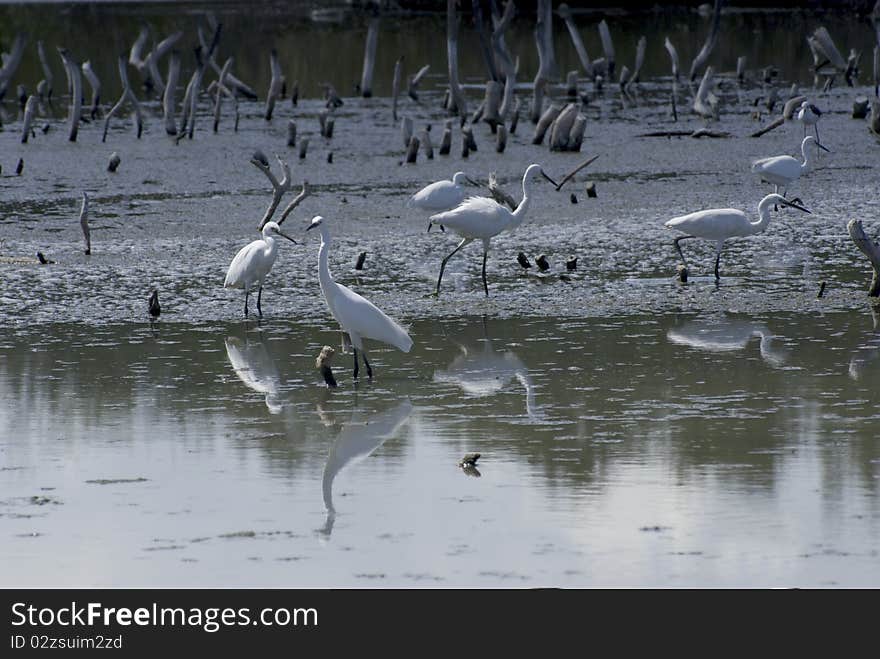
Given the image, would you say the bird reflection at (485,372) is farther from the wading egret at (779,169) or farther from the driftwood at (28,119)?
the driftwood at (28,119)

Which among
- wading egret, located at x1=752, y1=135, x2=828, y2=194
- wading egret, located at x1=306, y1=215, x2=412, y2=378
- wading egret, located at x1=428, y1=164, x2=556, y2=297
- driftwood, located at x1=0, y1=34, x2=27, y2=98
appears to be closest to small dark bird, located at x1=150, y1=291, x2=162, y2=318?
wading egret, located at x1=306, y1=215, x2=412, y2=378

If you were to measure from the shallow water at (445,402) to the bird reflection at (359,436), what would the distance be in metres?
0.03

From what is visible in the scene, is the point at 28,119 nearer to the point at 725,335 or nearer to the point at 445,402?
the point at 725,335

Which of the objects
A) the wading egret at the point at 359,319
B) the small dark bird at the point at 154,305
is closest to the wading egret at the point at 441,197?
the small dark bird at the point at 154,305

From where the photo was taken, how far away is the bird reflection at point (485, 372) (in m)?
9.82

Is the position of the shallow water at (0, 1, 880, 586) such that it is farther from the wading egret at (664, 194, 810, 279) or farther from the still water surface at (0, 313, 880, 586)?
the wading egret at (664, 194, 810, 279)

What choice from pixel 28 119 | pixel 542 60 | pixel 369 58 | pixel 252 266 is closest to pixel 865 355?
pixel 252 266

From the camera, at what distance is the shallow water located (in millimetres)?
6852

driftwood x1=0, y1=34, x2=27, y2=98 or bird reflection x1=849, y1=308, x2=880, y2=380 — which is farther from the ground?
driftwood x1=0, y1=34, x2=27, y2=98

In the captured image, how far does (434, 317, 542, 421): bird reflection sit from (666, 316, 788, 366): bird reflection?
1.25 metres

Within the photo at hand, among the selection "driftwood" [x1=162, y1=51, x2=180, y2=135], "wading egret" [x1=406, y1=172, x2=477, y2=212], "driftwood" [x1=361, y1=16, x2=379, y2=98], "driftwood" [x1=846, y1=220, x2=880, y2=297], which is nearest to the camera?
"driftwood" [x1=846, y1=220, x2=880, y2=297]

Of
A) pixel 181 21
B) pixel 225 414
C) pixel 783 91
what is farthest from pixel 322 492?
pixel 181 21

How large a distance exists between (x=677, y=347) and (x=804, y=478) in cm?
312
